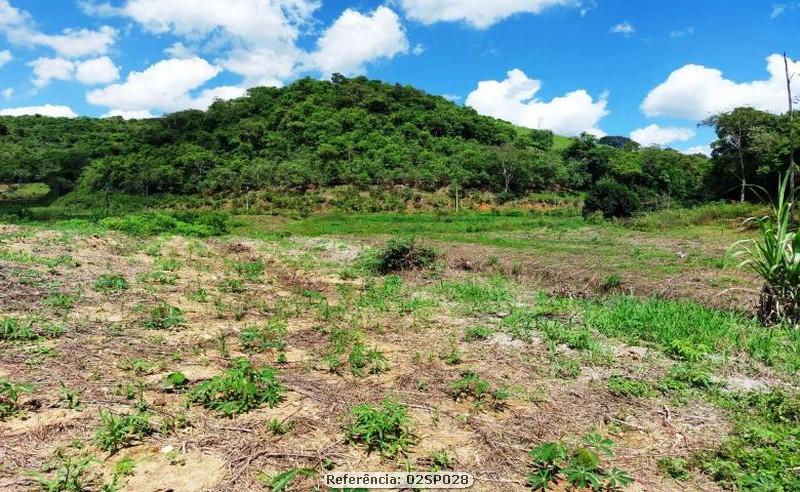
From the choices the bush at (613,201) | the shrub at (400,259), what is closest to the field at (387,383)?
the shrub at (400,259)

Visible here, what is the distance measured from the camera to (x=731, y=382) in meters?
4.88

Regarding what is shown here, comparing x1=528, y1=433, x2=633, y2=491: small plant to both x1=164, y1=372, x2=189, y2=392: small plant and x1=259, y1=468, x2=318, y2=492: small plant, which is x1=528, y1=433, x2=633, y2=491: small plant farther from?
x1=164, y1=372, x2=189, y2=392: small plant

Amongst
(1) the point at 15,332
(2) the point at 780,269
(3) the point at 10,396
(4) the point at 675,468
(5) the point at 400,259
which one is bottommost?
(4) the point at 675,468

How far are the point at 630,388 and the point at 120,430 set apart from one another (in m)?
4.62

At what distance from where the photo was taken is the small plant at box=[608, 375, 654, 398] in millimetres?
4695

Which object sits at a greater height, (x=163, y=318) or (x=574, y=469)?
(x=163, y=318)

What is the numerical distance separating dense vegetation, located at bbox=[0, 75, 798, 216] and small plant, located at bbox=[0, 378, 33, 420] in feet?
109

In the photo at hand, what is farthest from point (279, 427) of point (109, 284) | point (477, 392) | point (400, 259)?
point (400, 259)

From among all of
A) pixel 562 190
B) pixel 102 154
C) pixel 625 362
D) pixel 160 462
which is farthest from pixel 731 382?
pixel 102 154

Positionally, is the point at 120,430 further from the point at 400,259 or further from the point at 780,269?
the point at 400,259

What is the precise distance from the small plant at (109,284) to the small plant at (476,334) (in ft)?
20.6

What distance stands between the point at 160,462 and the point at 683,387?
4.80 meters

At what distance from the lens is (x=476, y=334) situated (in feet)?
21.9
